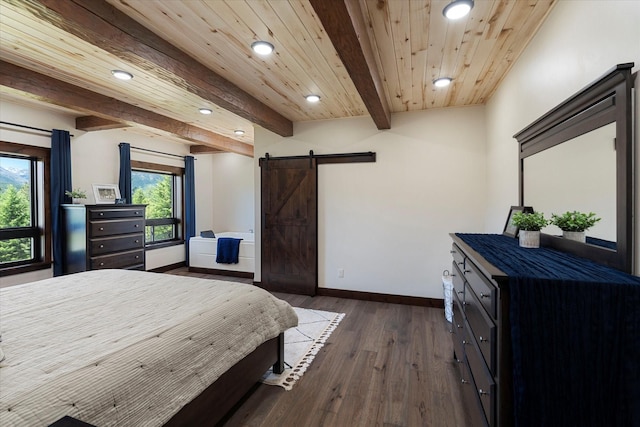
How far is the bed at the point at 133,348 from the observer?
3.52 ft

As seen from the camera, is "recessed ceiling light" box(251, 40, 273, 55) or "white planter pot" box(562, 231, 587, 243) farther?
"recessed ceiling light" box(251, 40, 273, 55)

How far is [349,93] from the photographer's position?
3.25 m

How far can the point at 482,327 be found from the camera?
1349 mm

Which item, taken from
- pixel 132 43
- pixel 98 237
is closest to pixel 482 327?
pixel 132 43

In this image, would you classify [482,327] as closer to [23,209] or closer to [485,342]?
[485,342]

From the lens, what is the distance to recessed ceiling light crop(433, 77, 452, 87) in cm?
288

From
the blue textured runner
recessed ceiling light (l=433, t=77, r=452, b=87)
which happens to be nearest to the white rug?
the blue textured runner

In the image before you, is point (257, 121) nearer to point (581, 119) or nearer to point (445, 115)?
point (445, 115)

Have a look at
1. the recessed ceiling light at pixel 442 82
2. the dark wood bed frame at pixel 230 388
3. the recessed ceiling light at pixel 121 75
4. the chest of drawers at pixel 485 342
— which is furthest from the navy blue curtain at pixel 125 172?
the chest of drawers at pixel 485 342

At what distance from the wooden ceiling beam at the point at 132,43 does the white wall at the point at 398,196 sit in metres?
1.72

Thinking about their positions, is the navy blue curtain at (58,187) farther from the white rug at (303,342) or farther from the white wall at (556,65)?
the white wall at (556,65)

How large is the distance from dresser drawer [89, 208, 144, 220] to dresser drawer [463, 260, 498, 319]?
14.5ft

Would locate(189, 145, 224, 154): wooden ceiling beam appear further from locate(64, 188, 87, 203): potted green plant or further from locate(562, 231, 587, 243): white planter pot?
locate(562, 231, 587, 243): white planter pot

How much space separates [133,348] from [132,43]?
1919 mm
